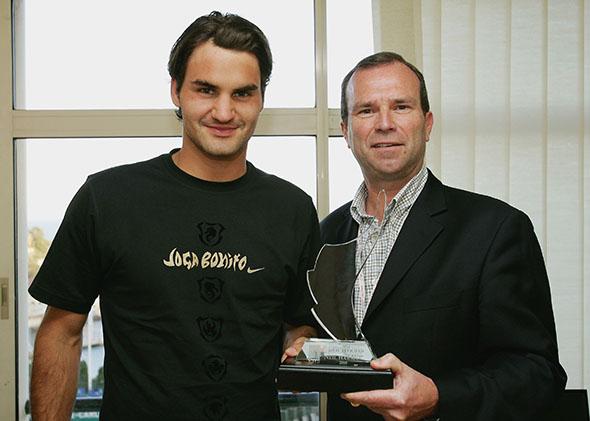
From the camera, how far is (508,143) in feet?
8.32

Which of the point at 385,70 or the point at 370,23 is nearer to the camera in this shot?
the point at 385,70

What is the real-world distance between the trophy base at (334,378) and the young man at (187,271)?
150 millimetres

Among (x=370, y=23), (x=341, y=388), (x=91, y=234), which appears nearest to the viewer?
(x=341, y=388)

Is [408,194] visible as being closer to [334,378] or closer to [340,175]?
[334,378]

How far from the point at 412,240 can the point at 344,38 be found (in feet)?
4.21

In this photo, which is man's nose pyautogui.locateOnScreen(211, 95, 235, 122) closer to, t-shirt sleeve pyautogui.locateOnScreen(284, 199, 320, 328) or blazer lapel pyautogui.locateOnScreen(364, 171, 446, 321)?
t-shirt sleeve pyautogui.locateOnScreen(284, 199, 320, 328)

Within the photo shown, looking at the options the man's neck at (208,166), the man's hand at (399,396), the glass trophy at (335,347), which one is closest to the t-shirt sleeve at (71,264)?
the man's neck at (208,166)

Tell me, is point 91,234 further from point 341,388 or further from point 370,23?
point 370,23

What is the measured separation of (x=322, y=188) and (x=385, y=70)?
936mm

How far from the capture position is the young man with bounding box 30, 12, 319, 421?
1377 mm

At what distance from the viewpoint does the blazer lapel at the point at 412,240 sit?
154 centimetres

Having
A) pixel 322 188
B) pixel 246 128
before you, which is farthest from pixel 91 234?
pixel 322 188

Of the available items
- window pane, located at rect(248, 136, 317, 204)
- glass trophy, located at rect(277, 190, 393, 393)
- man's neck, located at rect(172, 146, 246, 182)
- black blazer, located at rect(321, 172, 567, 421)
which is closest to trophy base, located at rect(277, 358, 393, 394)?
glass trophy, located at rect(277, 190, 393, 393)

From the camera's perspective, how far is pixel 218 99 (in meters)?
1.41
